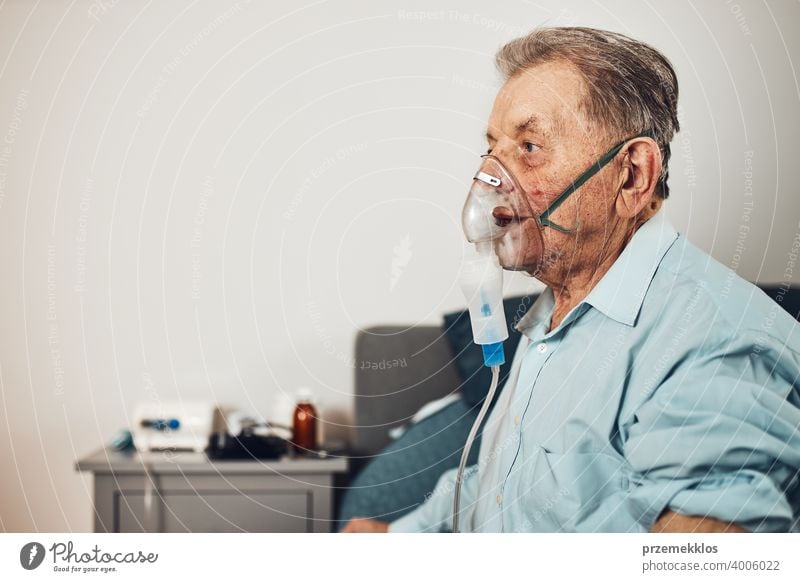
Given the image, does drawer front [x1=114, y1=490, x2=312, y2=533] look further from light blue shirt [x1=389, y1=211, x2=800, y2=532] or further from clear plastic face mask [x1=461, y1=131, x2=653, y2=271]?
clear plastic face mask [x1=461, y1=131, x2=653, y2=271]

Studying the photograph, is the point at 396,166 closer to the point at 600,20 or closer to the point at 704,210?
the point at 600,20

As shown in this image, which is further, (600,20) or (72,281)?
(72,281)

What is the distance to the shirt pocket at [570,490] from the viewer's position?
0.96m

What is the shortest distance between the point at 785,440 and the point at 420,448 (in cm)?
58

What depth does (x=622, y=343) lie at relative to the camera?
0.97 meters

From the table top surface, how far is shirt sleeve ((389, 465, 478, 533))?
0.51 ft

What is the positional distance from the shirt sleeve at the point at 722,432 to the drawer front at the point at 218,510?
594mm

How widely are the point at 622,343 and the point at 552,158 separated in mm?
268

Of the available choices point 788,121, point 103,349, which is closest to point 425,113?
point 788,121

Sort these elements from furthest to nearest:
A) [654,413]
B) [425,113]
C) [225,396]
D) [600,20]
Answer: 1. [225,396]
2. [425,113]
3. [600,20]
4. [654,413]

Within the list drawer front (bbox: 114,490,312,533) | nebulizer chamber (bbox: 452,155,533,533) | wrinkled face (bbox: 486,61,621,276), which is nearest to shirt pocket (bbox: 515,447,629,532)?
nebulizer chamber (bbox: 452,155,533,533)

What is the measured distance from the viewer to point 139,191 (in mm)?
1245

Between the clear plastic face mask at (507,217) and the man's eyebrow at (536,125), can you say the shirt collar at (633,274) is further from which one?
the man's eyebrow at (536,125)

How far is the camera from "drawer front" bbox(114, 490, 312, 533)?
1237 millimetres
